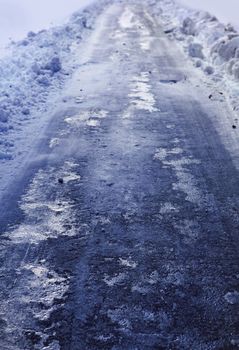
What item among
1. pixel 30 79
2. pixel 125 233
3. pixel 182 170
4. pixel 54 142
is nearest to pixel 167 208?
pixel 125 233

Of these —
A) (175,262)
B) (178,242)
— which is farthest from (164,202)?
(175,262)

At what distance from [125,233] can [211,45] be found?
10.4m

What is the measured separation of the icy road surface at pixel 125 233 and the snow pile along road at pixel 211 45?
2.07 meters

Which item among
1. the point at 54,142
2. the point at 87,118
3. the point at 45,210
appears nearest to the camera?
the point at 45,210

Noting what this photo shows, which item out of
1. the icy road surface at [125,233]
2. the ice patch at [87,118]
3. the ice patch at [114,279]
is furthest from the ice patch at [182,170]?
the ice patch at [87,118]

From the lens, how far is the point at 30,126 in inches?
302

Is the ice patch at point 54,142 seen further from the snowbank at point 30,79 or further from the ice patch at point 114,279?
the ice patch at point 114,279

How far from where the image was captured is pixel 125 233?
4.52 m

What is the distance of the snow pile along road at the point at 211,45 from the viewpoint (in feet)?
34.0

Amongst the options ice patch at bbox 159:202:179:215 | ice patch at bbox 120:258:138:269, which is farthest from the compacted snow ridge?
ice patch at bbox 120:258:138:269

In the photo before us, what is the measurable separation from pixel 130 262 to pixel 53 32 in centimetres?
1505

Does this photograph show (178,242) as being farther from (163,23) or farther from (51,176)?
(163,23)

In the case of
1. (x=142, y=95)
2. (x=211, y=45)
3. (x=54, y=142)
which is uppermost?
(x=211, y=45)

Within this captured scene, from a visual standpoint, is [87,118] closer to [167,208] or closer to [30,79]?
[30,79]
